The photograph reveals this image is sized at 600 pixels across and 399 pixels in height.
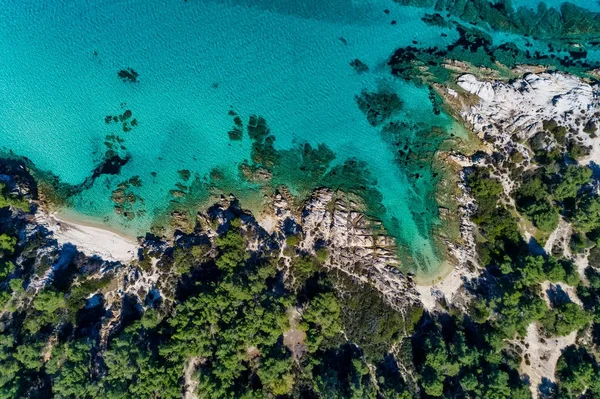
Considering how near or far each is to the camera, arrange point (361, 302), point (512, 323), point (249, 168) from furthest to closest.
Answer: point (249, 168)
point (361, 302)
point (512, 323)

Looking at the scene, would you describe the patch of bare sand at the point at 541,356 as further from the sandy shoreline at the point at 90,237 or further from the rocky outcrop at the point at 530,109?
the sandy shoreline at the point at 90,237

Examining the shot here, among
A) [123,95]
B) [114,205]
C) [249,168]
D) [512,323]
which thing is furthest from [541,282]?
[123,95]

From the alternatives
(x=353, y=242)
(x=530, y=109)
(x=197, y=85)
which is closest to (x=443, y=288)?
(x=353, y=242)

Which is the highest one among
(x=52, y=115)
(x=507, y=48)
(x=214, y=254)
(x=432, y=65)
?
(x=507, y=48)

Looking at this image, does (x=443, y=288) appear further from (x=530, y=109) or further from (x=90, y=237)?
(x=90, y=237)

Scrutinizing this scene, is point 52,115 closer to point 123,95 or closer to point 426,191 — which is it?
point 123,95

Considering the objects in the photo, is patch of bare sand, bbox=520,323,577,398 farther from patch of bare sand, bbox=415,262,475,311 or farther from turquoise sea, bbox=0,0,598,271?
turquoise sea, bbox=0,0,598,271
